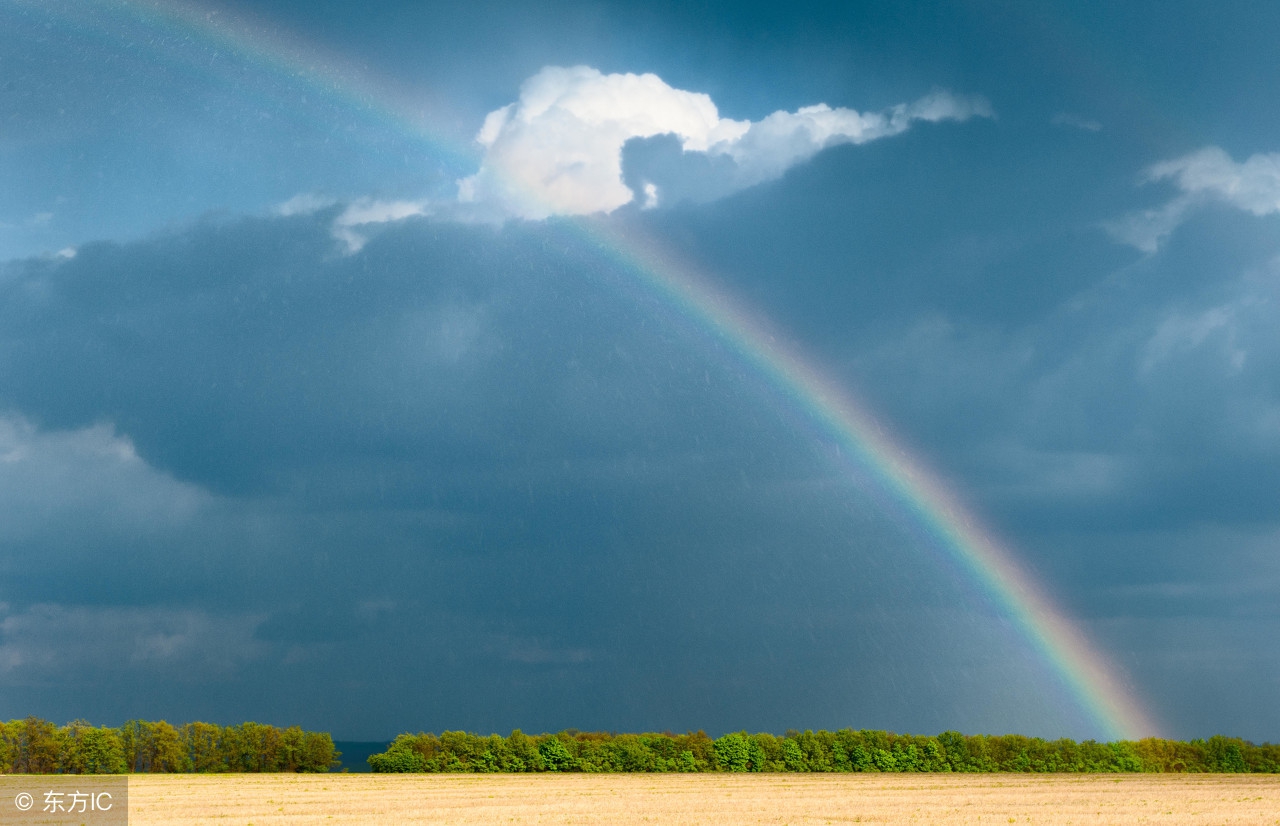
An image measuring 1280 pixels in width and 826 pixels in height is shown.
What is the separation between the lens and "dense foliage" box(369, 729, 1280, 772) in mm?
103875

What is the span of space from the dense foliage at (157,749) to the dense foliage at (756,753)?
315 inches

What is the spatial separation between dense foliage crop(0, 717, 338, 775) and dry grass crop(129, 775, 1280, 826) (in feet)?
29.4

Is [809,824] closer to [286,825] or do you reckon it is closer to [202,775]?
[286,825]

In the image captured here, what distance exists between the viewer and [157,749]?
104 metres

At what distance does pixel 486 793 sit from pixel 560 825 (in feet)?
87.6

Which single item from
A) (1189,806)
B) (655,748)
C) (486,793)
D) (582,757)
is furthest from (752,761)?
(1189,806)
